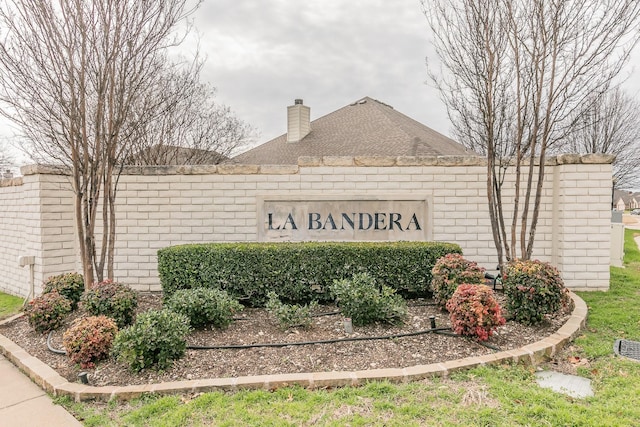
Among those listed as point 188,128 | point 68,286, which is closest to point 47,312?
point 68,286

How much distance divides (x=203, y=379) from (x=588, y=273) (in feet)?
18.1

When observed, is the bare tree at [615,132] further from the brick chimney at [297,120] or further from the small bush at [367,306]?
the small bush at [367,306]

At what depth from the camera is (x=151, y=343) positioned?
9.59 feet

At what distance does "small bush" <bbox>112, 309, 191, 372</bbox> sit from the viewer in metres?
2.92

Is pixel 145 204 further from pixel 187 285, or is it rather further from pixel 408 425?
pixel 408 425

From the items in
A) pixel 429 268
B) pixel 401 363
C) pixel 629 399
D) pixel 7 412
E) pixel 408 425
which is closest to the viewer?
pixel 408 425

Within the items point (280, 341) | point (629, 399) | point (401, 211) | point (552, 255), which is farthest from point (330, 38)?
point (629, 399)

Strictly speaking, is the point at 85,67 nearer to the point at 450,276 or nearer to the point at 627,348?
the point at 450,276

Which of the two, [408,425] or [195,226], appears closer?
[408,425]

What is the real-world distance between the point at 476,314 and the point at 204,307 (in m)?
2.60

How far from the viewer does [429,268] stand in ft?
15.2

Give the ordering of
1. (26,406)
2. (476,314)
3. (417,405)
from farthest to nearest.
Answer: (476,314)
(26,406)
(417,405)

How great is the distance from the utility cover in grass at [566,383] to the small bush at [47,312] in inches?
183

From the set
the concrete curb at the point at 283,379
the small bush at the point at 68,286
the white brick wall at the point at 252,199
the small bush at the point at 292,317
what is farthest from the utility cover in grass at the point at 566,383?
Answer: the small bush at the point at 68,286
